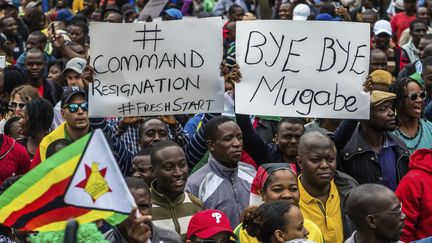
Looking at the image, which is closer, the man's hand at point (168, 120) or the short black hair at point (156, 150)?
the short black hair at point (156, 150)

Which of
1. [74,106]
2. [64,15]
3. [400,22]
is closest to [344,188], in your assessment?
[74,106]

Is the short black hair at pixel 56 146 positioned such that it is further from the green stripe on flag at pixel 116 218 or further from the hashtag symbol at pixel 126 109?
the green stripe on flag at pixel 116 218

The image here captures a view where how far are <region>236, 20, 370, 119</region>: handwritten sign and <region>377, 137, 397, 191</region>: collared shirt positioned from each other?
41 cm

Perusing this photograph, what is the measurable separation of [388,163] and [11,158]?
8.58ft

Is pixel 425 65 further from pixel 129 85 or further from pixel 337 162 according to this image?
pixel 129 85

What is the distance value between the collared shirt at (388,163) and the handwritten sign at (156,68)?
1.18m

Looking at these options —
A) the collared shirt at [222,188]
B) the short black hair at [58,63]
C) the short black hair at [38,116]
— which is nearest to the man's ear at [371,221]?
the collared shirt at [222,188]

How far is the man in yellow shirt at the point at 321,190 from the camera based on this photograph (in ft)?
24.5

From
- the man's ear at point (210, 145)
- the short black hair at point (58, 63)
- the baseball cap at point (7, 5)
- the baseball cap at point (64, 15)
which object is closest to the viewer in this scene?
the man's ear at point (210, 145)

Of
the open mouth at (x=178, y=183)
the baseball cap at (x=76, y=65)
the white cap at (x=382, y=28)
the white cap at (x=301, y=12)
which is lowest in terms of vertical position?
the white cap at (x=301, y=12)

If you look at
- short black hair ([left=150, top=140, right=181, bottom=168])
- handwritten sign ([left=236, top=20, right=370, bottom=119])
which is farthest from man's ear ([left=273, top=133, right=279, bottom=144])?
short black hair ([left=150, top=140, right=181, bottom=168])

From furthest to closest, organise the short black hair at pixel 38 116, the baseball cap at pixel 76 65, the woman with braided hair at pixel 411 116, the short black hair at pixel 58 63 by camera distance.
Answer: the short black hair at pixel 58 63 < the baseball cap at pixel 76 65 < the short black hair at pixel 38 116 < the woman with braided hair at pixel 411 116

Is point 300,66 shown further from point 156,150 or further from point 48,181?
point 48,181

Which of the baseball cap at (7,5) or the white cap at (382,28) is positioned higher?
the white cap at (382,28)
